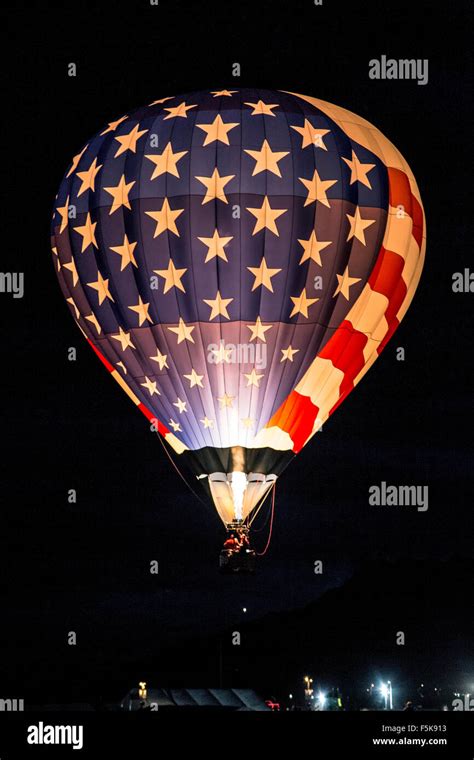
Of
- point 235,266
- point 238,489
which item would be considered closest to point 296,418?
point 238,489

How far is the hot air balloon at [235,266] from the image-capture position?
32.5 m

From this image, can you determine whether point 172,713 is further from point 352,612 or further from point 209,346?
point 352,612

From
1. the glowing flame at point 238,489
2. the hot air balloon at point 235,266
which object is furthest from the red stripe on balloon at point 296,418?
the glowing flame at point 238,489

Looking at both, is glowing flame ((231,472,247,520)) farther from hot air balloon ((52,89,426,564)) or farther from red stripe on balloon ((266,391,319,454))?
red stripe on balloon ((266,391,319,454))

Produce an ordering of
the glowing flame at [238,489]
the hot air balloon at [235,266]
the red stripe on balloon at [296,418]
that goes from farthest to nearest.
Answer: the red stripe on balloon at [296,418]
the glowing flame at [238,489]
the hot air balloon at [235,266]

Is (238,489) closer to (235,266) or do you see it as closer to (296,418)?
(296,418)

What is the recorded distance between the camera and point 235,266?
3238 cm

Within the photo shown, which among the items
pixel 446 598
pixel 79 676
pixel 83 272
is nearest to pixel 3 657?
pixel 79 676

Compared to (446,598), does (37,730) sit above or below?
below

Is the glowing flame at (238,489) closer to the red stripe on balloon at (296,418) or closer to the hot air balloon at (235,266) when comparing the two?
the hot air balloon at (235,266)

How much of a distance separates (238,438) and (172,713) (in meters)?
7.50

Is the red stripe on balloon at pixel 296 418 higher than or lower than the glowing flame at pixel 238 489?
higher

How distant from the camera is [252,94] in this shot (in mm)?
33750

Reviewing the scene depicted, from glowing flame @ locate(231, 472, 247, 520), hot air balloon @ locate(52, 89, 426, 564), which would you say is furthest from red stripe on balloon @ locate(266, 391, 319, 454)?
glowing flame @ locate(231, 472, 247, 520)
